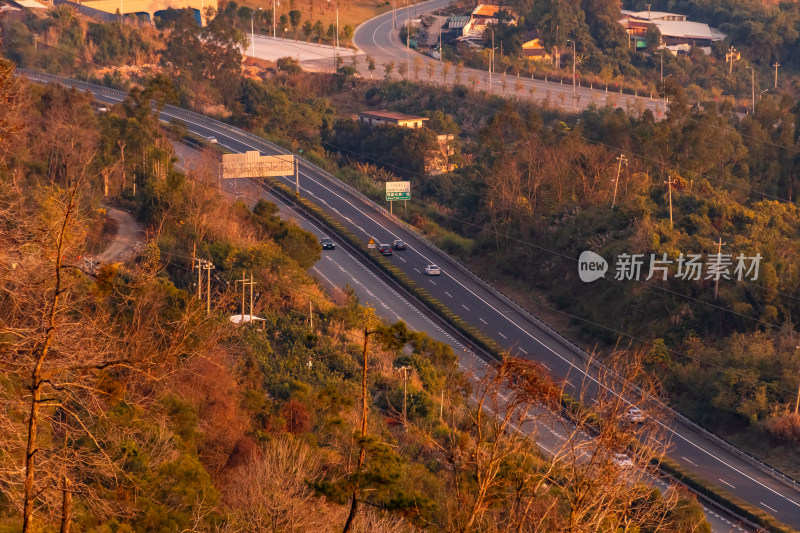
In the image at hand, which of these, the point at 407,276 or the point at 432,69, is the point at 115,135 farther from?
the point at 432,69

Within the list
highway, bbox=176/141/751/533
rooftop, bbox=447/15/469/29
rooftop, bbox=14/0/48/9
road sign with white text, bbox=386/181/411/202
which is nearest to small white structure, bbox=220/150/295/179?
highway, bbox=176/141/751/533

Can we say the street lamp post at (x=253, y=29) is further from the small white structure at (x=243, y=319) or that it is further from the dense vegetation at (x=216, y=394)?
the small white structure at (x=243, y=319)

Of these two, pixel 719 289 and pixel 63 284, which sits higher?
pixel 63 284

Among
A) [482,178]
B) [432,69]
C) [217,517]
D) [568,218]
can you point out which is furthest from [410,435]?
[432,69]

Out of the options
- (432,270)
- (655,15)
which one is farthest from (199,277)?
(655,15)

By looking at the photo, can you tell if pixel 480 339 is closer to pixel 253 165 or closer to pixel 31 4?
pixel 253 165
